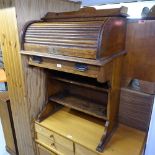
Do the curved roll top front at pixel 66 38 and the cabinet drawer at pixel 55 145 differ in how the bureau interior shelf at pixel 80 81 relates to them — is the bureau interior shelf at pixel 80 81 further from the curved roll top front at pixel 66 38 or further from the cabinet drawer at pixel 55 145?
the cabinet drawer at pixel 55 145

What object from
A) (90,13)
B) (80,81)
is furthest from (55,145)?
(90,13)

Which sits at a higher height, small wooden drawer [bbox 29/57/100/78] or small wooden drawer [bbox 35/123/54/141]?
small wooden drawer [bbox 29/57/100/78]

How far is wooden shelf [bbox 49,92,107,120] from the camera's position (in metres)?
1.35

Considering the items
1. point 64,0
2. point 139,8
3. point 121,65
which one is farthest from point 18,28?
point 139,8

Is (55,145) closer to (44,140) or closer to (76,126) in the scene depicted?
(44,140)

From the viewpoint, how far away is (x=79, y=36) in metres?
1.01

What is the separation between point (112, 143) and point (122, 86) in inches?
18.6

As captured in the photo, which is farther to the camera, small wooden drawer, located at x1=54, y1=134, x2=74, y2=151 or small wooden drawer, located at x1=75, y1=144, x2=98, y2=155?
small wooden drawer, located at x1=54, y1=134, x2=74, y2=151

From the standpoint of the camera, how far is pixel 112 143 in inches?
50.4

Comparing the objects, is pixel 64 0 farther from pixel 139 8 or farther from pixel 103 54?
pixel 103 54

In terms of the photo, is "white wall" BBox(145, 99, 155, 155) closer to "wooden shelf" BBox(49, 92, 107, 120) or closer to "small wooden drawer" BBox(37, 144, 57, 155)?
"wooden shelf" BBox(49, 92, 107, 120)

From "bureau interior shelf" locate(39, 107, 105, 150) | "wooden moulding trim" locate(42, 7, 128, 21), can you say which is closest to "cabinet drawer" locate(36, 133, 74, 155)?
"bureau interior shelf" locate(39, 107, 105, 150)

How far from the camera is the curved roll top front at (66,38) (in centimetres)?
95

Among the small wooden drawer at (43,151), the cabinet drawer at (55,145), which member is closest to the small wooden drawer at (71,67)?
the cabinet drawer at (55,145)
